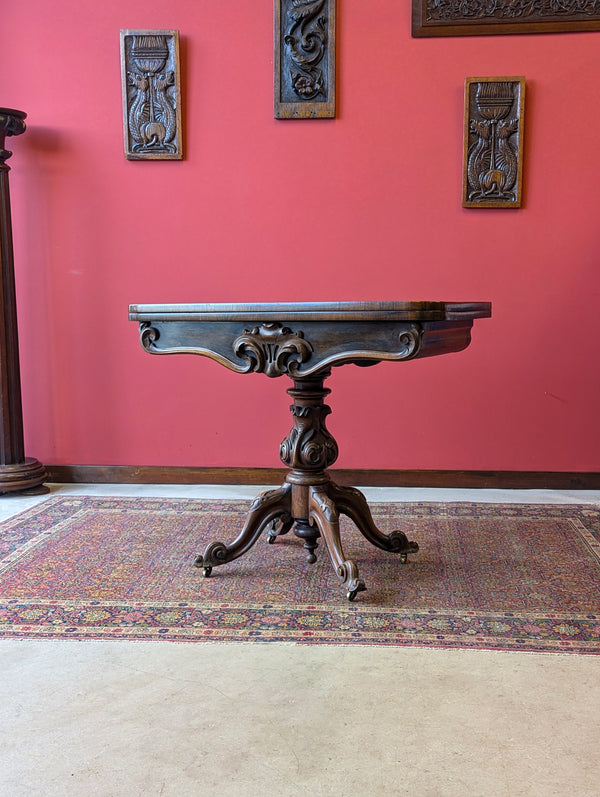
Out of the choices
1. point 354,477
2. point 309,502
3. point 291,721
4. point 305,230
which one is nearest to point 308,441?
point 309,502

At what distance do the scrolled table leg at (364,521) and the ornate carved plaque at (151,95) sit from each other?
199cm

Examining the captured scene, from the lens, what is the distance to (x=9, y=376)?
12.6ft

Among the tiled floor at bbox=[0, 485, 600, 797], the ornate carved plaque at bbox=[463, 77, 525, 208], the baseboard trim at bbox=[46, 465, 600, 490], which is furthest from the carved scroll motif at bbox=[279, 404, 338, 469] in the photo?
the ornate carved plaque at bbox=[463, 77, 525, 208]

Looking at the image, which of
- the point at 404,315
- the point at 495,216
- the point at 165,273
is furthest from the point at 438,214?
the point at 404,315

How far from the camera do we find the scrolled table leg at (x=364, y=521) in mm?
2738

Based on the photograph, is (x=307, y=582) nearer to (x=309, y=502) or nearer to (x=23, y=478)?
(x=309, y=502)

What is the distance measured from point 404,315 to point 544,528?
1.47 metres

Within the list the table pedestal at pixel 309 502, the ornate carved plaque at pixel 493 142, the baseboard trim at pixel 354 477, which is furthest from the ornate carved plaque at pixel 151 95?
the table pedestal at pixel 309 502

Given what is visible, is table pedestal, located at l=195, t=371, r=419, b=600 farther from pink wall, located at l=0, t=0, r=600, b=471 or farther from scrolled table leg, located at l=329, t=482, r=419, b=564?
pink wall, located at l=0, t=0, r=600, b=471

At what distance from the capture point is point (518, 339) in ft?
12.5

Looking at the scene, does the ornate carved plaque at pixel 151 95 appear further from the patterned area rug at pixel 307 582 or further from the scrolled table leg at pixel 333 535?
the scrolled table leg at pixel 333 535

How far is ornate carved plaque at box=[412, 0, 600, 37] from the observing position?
3.62m

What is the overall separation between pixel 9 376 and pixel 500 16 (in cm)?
281

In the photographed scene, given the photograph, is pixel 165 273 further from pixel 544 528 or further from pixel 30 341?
pixel 544 528
